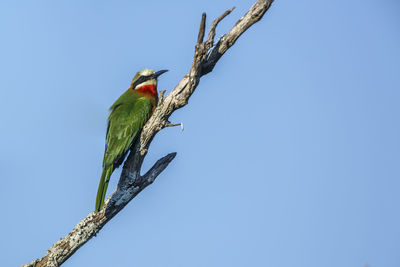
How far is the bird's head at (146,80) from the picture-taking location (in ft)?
20.0

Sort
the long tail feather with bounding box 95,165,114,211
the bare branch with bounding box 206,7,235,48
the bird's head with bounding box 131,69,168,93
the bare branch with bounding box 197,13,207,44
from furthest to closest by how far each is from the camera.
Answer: the bird's head with bounding box 131,69,168,93, the long tail feather with bounding box 95,165,114,211, the bare branch with bounding box 206,7,235,48, the bare branch with bounding box 197,13,207,44

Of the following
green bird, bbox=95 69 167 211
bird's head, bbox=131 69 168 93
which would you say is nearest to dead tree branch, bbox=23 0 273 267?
green bird, bbox=95 69 167 211

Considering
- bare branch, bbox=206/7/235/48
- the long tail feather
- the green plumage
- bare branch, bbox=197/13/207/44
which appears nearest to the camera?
bare branch, bbox=197/13/207/44

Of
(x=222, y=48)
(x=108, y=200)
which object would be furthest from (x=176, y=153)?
(x=222, y=48)

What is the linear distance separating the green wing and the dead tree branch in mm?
248

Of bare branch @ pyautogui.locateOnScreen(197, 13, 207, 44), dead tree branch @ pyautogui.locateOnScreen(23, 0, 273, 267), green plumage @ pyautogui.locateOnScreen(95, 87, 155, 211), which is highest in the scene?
green plumage @ pyautogui.locateOnScreen(95, 87, 155, 211)

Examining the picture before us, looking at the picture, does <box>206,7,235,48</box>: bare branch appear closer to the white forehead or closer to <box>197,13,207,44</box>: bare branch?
<box>197,13,207,44</box>: bare branch

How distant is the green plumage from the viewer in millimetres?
4750

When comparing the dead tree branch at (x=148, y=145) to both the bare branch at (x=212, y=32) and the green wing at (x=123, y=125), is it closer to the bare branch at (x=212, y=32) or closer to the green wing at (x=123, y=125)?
the bare branch at (x=212, y=32)

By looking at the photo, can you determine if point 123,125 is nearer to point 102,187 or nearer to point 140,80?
point 102,187

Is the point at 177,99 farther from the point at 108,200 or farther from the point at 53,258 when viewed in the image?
the point at 53,258

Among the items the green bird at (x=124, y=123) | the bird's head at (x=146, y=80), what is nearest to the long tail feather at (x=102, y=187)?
the green bird at (x=124, y=123)

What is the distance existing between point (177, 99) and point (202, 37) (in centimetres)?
61

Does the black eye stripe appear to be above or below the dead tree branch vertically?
above
